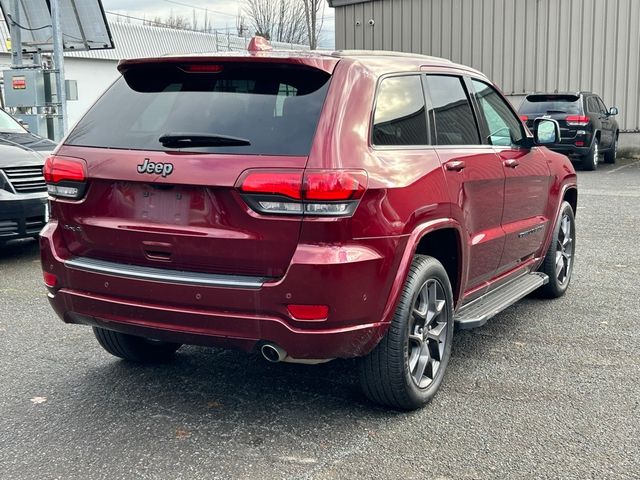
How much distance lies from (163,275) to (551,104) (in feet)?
49.5

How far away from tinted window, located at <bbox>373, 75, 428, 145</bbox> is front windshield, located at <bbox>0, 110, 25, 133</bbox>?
604cm

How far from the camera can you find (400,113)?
154 inches

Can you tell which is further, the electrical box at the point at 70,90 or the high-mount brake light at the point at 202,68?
the electrical box at the point at 70,90

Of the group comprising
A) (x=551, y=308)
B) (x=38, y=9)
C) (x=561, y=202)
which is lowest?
(x=551, y=308)

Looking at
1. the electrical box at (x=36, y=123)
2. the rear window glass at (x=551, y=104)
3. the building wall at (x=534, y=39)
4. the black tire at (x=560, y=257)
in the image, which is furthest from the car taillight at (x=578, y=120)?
the black tire at (x=560, y=257)

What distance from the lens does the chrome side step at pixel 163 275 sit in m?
3.33

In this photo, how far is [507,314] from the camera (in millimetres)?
5781

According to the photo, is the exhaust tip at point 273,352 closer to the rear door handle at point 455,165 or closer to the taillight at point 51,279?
the taillight at point 51,279

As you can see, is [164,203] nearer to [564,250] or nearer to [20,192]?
[564,250]

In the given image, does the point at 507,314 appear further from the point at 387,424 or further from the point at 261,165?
the point at 261,165

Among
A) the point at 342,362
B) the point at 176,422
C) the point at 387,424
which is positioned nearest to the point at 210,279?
the point at 176,422

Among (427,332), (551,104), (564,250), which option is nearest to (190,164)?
(427,332)

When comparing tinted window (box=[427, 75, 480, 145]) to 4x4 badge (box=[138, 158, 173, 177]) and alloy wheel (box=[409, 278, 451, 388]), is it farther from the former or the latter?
4x4 badge (box=[138, 158, 173, 177])

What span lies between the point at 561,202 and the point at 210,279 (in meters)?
3.59
